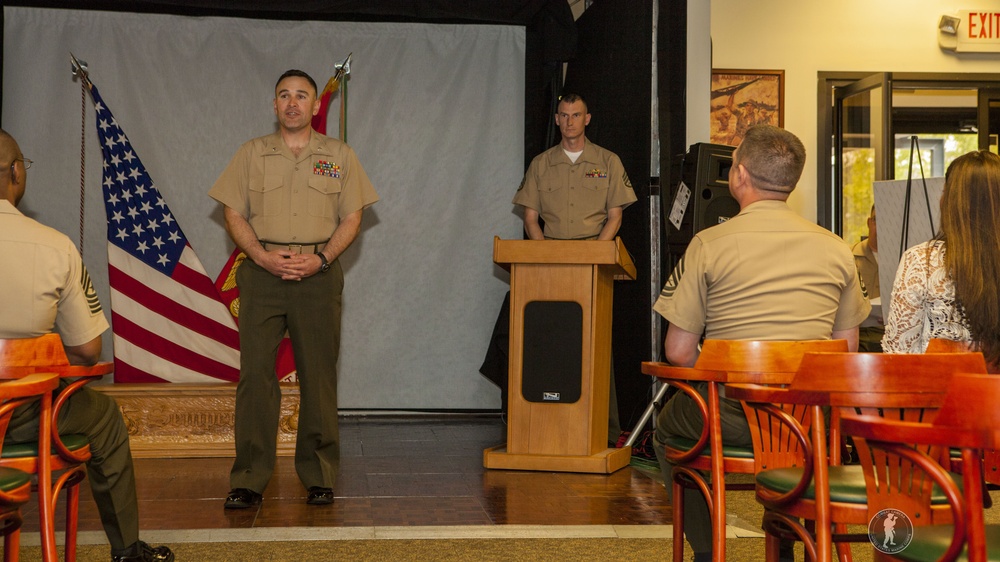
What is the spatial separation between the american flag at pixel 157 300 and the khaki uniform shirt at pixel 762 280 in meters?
3.52

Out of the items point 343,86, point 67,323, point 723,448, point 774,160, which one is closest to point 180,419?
point 343,86

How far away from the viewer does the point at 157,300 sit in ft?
17.9

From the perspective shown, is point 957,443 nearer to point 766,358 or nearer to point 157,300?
point 766,358

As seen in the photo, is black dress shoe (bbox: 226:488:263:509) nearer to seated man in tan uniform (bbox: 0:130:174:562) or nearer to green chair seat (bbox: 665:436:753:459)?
seated man in tan uniform (bbox: 0:130:174:562)

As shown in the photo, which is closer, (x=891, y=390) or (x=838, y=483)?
(x=891, y=390)

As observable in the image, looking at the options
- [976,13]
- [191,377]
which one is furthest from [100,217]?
[976,13]

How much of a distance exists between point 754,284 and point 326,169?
6.66ft

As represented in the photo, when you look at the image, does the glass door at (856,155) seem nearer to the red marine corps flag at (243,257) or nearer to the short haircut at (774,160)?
the red marine corps flag at (243,257)

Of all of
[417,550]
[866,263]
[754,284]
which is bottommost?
[417,550]

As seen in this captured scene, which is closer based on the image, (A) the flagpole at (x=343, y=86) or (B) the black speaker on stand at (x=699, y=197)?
(B) the black speaker on stand at (x=699, y=197)

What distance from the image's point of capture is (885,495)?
1759 millimetres

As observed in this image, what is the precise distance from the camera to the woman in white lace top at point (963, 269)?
2574 mm

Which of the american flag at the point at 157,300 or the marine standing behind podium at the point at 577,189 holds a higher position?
the marine standing behind podium at the point at 577,189

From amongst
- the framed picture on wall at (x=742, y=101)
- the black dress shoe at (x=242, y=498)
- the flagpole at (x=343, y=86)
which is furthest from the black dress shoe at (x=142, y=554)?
the framed picture on wall at (x=742, y=101)
